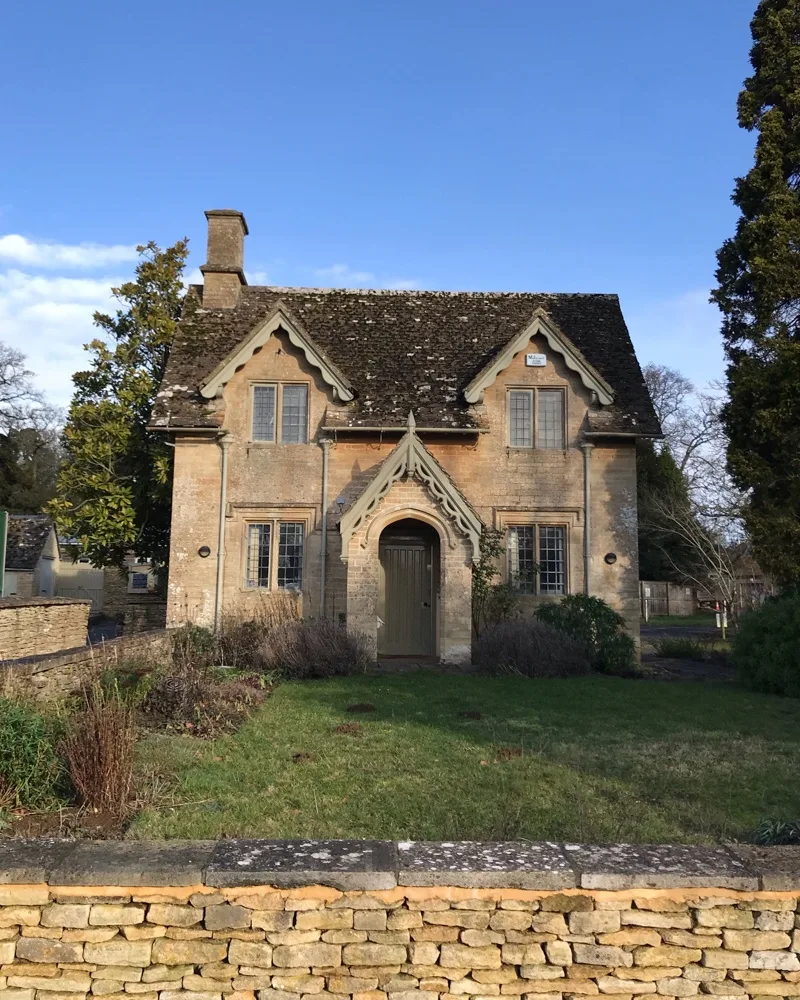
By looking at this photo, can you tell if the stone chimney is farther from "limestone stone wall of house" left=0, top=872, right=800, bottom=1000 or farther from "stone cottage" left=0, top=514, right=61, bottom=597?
"stone cottage" left=0, top=514, right=61, bottom=597

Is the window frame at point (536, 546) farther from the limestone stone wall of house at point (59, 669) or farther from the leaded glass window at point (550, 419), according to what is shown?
the limestone stone wall of house at point (59, 669)

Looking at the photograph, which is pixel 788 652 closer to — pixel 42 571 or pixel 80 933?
pixel 80 933

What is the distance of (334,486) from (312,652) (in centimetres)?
550

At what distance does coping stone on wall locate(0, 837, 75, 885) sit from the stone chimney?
20.1m

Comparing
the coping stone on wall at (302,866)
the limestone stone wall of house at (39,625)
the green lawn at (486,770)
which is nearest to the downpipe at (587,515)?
the green lawn at (486,770)

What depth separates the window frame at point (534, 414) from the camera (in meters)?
20.7

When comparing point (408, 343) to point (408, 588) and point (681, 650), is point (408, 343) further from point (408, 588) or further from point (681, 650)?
point (681, 650)

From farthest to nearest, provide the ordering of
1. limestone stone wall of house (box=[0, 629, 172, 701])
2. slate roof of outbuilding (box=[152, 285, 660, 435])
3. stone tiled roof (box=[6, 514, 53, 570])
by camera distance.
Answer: stone tiled roof (box=[6, 514, 53, 570])
slate roof of outbuilding (box=[152, 285, 660, 435])
limestone stone wall of house (box=[0, 629, 172, 701])

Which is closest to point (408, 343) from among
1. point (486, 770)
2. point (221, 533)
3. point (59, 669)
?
point (221, 533)

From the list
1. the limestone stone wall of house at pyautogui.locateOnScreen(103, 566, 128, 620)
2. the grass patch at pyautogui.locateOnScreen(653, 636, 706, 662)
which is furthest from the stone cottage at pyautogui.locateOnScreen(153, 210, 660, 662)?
the limestone stone wall of house at pyautogui.locateOnScreen(103, 566, 128, 620)

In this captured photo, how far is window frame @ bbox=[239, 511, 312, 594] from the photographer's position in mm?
20000

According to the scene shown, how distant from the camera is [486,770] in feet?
27.2

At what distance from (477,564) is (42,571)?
36028mm

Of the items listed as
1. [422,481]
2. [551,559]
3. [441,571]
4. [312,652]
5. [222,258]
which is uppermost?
[222,258]
